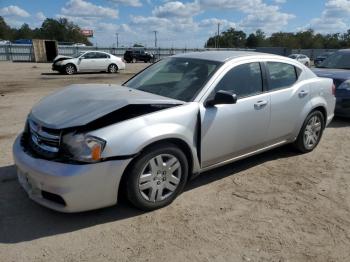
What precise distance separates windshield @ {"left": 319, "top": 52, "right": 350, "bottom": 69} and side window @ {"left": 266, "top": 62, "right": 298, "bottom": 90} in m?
4.71

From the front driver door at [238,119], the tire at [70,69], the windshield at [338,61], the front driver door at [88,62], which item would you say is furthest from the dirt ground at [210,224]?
the front driver door at [88,62]

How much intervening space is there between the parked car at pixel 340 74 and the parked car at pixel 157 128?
3.21 meters

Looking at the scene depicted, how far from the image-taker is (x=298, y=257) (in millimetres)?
3334

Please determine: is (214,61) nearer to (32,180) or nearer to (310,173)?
(310,173)

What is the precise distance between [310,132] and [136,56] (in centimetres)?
4039

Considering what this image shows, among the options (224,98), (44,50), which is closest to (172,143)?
(224,98)

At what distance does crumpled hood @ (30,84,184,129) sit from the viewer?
3.70 meters

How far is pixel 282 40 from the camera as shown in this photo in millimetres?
106562

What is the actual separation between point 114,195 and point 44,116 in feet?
3.62

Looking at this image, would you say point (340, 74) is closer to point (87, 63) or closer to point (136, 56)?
point (87, 63)

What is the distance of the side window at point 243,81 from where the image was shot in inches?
182

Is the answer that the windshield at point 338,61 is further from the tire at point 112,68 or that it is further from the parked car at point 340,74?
the tire at point 112,68

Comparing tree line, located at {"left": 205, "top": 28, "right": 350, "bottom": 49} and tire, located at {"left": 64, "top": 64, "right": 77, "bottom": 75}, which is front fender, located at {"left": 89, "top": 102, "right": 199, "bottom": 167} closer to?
tire, located at {"left": 64, "top": 64, "right": 77, "bottom": 75}

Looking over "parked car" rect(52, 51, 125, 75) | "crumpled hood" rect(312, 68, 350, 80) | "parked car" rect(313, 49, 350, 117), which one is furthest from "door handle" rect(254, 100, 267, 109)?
"parked car" rect(52, 51, 125, 75)
